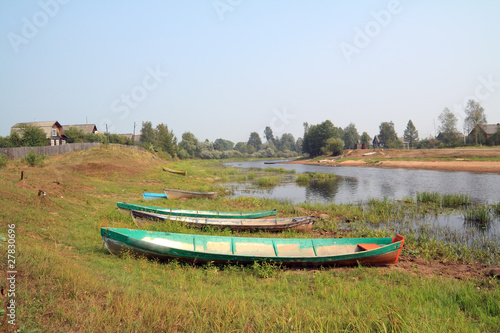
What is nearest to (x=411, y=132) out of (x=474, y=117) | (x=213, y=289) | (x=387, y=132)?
(x=387, y=132)

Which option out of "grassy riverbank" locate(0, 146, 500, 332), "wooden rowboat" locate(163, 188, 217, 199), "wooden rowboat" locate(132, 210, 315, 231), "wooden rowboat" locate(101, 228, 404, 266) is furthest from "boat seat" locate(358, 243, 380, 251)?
"wooden rowboat" locate(163, 188, 217, 199)

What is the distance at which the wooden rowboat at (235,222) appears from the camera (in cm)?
1177

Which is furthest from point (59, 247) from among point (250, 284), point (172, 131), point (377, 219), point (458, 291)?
point (172, 131)

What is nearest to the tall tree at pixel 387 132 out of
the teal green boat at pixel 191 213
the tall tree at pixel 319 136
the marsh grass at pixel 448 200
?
the tall tree at pixel 319 136

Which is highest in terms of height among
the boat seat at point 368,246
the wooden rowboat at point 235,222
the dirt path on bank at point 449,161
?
the dirt path on bank at point 449,161

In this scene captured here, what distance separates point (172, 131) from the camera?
270 feet

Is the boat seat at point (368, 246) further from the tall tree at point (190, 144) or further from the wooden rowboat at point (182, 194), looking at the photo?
the tall tree at point (190, 144)

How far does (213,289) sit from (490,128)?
82.0 m

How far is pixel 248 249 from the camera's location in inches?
364

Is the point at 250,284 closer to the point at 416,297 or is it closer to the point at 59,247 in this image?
the point at 416,297

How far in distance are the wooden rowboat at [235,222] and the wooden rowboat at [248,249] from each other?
251 cm

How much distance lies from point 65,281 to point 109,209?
9.74m

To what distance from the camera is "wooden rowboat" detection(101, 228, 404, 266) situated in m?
Answer: 8.06

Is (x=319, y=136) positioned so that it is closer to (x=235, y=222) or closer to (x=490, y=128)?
(x=490, y=128)
